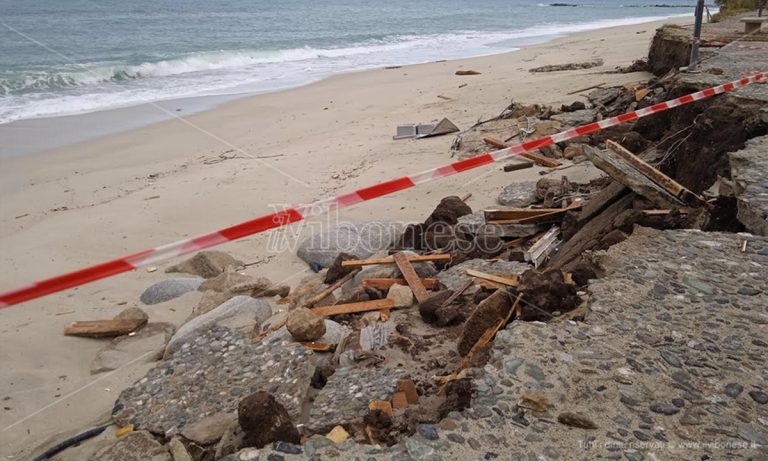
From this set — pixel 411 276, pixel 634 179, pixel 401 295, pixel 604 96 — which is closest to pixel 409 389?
pixel 401 295

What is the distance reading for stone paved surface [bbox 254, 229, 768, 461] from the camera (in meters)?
2.13

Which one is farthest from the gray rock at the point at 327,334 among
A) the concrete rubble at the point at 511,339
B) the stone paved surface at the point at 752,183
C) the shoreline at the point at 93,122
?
the shoreline at the point at 93,122

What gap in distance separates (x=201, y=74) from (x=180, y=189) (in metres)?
13.3

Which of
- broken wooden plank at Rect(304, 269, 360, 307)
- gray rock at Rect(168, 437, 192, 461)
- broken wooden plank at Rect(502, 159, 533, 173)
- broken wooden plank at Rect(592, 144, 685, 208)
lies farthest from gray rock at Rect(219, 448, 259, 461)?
broken wooden plank at Rect(502, 159, 533, 173)

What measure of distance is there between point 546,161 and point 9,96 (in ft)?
50.6

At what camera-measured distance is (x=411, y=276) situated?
14.7ft

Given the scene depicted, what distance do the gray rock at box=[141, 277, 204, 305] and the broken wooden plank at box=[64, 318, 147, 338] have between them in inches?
20.0

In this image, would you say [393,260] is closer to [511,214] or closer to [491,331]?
[511,214]

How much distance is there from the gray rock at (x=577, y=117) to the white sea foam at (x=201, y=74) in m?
10.7

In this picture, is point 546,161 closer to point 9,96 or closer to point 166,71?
point 9,96

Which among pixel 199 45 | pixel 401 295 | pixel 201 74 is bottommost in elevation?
pixel 401 295

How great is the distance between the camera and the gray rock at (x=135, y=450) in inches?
117

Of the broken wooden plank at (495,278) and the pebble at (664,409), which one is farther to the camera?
the broken wooden plank at (495,278)

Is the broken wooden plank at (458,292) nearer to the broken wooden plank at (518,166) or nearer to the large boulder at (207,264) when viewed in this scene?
the large boulder at (207,264)
